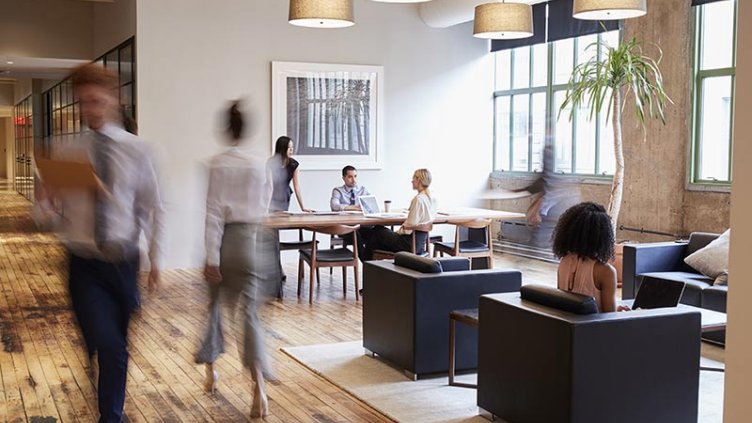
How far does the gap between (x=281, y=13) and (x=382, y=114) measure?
185 cm

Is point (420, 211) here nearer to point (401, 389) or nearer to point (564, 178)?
point (401, 389)

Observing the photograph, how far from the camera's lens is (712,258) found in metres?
6.82

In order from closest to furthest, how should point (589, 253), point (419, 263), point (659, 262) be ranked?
point (589, 253) < point (419, 263) < point (659, 262)

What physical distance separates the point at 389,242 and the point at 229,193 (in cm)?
380

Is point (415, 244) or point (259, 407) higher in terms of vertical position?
point (415, 244)

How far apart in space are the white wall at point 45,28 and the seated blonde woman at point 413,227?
292 inches

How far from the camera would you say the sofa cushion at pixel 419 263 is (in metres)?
5.27

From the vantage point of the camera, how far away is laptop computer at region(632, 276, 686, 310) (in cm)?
517

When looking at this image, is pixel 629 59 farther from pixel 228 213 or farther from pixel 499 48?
pixel 228 213

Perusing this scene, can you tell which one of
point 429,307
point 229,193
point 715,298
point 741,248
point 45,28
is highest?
point 45,28

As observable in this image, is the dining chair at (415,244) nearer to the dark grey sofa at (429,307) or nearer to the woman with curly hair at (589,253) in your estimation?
the dark grey sofa at (429,307)

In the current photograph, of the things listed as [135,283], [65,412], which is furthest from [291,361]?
[135,283]

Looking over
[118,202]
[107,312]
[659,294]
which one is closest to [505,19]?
→ [659,294]

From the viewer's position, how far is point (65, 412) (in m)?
4.67
